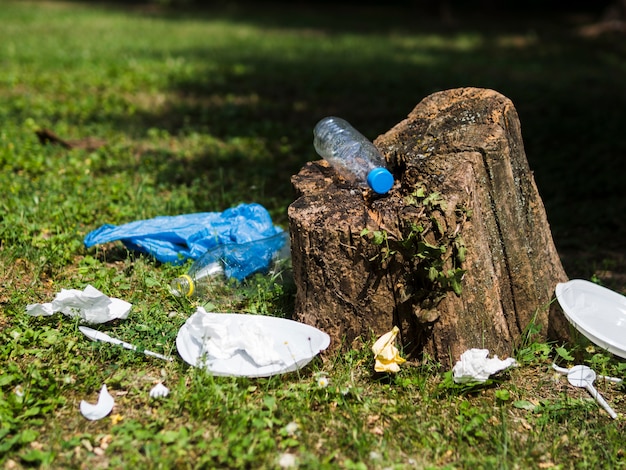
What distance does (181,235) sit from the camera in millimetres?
4008

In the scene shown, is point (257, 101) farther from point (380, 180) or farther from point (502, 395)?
point (502, 395)

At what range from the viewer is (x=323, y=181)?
3385 mm

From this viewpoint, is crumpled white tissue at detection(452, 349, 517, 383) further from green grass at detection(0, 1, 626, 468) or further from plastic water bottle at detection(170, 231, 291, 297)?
plastic water bottle at detection(170, 231, 291, 297)

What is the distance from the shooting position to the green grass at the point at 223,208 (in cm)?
261

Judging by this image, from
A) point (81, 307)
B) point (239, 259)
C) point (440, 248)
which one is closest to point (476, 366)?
point (440, 248)

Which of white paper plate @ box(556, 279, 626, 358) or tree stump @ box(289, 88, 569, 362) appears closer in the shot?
tree stump @ box(289, 88, 569, 362)

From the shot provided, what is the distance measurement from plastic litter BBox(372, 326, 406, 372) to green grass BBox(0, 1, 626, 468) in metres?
0.09

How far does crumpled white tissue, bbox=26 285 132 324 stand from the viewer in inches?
127

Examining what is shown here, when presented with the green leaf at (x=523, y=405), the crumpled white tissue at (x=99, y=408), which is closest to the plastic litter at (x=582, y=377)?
the green leaf at (x=523, y=405)

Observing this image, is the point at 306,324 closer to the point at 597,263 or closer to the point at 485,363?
the point at 485,363

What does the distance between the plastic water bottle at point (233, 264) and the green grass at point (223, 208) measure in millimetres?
119

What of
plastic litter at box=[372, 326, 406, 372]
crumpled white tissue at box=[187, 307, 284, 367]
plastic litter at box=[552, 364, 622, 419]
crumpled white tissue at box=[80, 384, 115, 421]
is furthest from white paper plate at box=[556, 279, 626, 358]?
crumpled white tissue at box=[80, 384, 115, 421]

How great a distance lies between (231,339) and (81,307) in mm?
797

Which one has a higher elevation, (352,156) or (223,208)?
(352,156)
